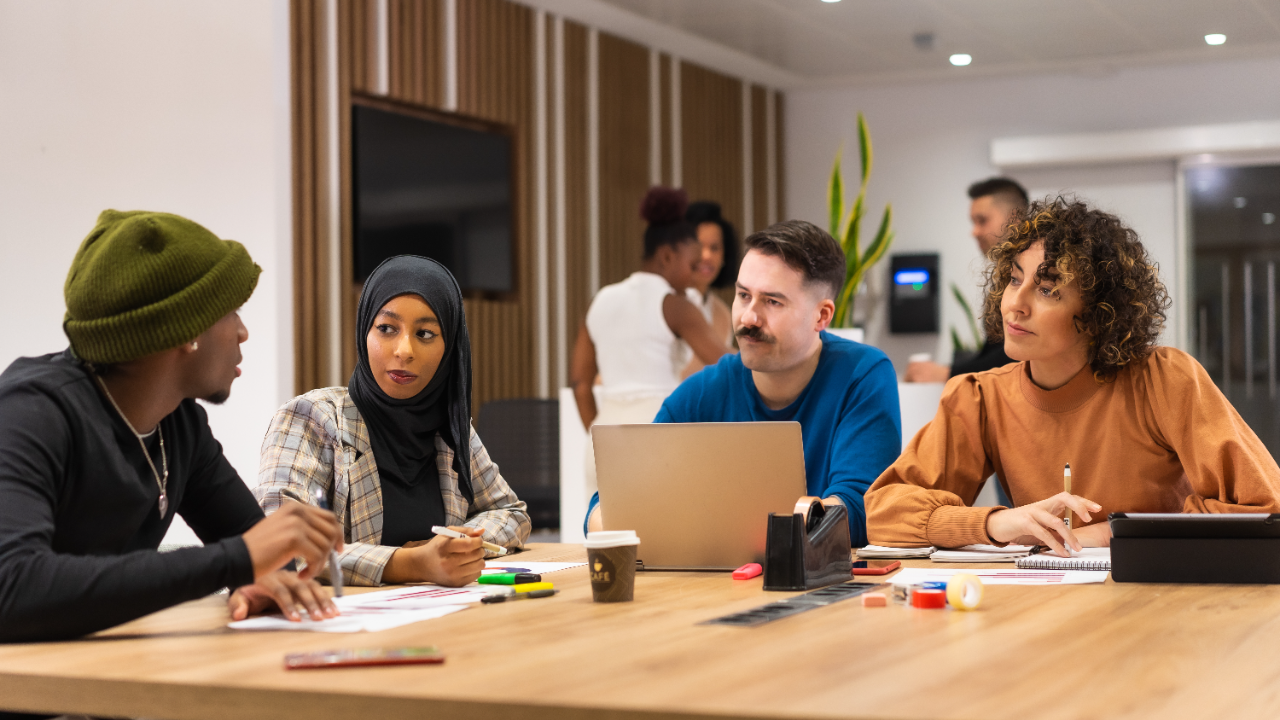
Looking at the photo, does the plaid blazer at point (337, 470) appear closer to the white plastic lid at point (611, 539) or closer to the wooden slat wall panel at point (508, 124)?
the white plastic lid at point (611, 539)

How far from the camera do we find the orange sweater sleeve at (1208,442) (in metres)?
2.00

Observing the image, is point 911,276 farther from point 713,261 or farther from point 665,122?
point 713,261

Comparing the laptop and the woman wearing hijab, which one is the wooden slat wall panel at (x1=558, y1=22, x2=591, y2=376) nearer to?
the woman wearing hijab

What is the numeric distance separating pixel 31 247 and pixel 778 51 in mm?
4571

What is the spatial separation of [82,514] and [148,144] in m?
3.42

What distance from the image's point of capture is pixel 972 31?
690cm

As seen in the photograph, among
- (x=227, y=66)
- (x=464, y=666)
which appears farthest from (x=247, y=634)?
(x=227, y=66)

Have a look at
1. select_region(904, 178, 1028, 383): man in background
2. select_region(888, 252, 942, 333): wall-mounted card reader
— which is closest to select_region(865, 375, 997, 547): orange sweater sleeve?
select_region(904, 178, 1028, 383): man in background

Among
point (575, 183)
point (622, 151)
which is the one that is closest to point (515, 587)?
point (575, 183)

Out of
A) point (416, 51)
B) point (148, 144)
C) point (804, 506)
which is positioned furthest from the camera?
point (416, 51)

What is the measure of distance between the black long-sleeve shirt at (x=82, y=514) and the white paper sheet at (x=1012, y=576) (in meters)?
0.95

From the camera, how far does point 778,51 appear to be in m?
7.46

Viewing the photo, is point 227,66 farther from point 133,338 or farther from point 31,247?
point 133,338

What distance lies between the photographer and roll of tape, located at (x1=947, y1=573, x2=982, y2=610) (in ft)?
4.99
